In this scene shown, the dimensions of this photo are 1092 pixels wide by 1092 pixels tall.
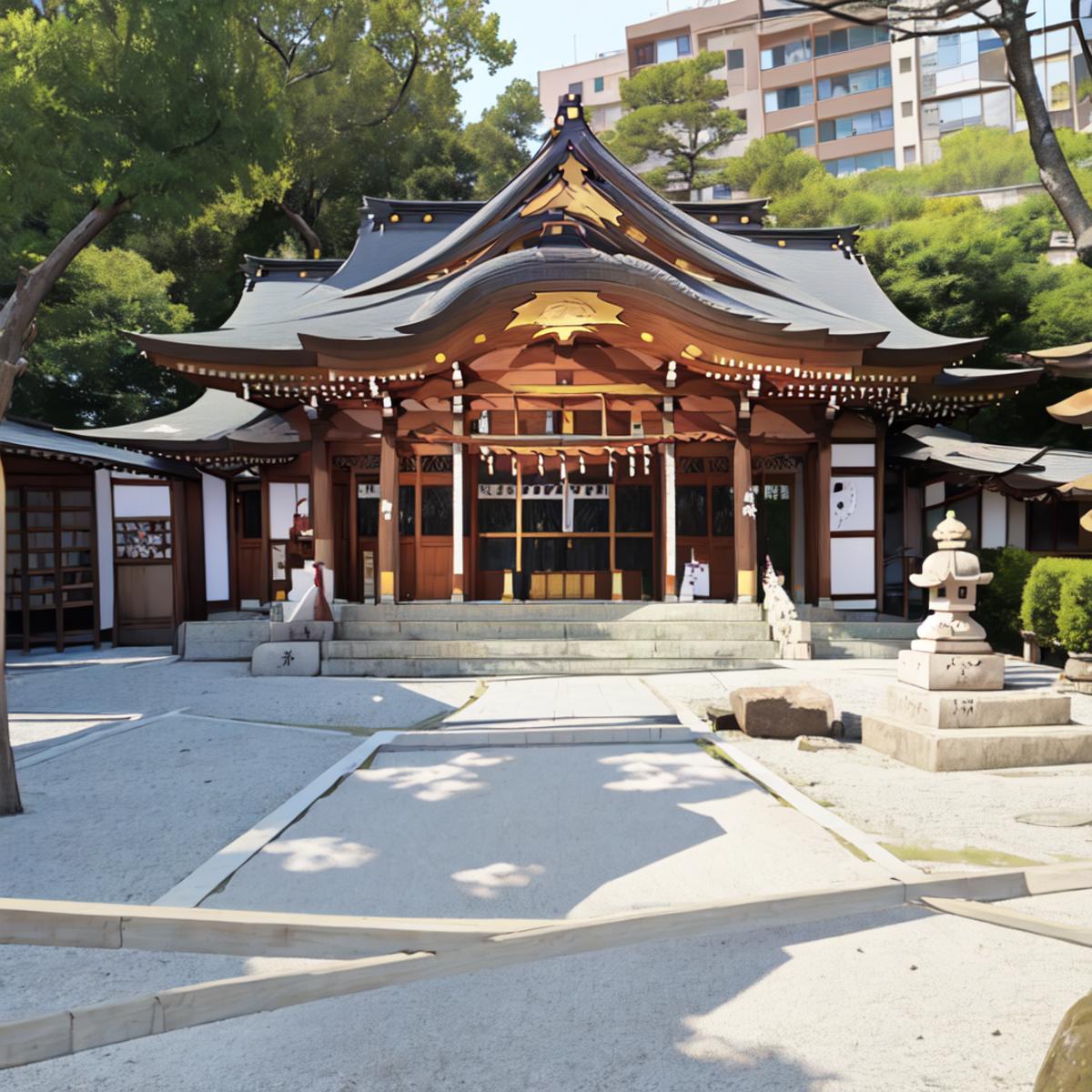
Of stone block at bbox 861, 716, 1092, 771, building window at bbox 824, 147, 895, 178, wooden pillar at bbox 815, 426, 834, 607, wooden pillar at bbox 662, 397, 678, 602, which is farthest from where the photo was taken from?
building window at bbox 824, 147, 895, 178

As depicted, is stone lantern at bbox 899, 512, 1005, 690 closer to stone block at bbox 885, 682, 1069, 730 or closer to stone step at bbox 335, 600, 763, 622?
stone block at bbox 885, 682, 1069, 730

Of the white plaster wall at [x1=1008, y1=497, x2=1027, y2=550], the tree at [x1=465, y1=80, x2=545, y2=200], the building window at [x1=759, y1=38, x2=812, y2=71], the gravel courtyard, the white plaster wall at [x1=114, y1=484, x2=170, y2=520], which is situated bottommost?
the gravel courtyard

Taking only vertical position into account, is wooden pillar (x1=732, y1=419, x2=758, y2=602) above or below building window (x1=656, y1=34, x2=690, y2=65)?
below

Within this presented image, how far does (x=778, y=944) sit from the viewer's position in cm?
325

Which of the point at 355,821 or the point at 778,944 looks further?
the point at 355,821

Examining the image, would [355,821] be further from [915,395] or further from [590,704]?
[915,395]

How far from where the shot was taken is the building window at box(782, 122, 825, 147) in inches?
2063

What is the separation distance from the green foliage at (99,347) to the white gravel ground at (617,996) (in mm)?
17845

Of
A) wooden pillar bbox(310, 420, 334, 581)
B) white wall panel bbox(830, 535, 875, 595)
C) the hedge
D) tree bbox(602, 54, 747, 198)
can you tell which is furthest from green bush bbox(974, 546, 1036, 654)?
tree bbox(602, 54, 747, 198)

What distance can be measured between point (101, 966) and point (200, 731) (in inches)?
181

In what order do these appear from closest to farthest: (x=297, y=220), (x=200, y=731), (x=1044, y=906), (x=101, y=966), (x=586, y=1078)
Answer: (x=586, y=1078) < (x=101, y=966) < (x=1044, y=906) < (x=200, y=731) < (x=297, y=220)

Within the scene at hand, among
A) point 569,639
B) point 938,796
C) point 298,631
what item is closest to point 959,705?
point 938,796

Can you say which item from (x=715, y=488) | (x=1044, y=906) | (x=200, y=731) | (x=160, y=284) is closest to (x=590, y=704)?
(x=200, y=731)

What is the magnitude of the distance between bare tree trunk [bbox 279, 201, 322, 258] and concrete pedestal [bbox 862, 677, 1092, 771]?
84.0ft
